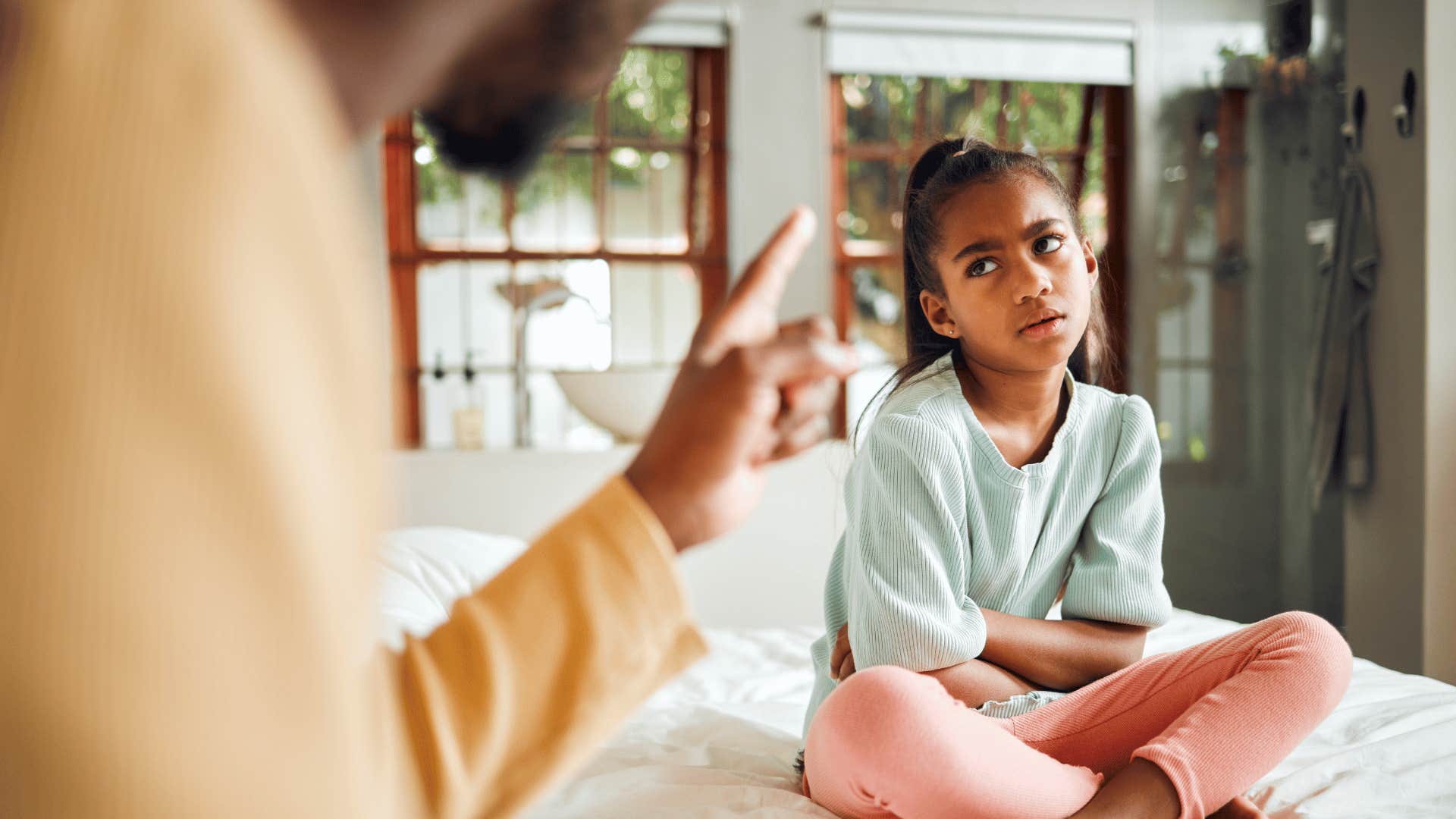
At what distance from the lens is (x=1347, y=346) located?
2.66m

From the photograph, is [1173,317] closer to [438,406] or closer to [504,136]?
[438,406]

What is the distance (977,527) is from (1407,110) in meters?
1.87

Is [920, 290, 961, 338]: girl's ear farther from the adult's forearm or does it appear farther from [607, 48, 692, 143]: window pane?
[607, 48, 692, 143]: window pane

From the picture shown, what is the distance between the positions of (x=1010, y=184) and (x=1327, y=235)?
179cm

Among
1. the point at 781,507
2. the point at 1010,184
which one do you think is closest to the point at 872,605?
the point at 1010,184

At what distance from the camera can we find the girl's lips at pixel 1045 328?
1.24 metres

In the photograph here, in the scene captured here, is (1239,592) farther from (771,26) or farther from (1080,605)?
(771,26)

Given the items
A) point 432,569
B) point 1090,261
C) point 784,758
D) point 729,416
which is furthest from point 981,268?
point 432,569

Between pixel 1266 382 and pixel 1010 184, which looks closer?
pixel 1010 184

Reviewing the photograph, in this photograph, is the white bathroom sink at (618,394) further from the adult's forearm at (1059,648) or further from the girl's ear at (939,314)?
the adult's forearm at (1059,648)

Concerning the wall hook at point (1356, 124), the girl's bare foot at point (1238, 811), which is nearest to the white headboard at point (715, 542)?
the wall hook at point (1356, 124)

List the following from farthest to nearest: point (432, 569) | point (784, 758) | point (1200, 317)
A: 1. point (1200, 317)
2. point (432, 569)
3. point (784, 758)

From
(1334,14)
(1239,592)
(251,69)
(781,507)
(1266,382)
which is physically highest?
(1334,14)

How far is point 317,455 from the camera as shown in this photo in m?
0.33
